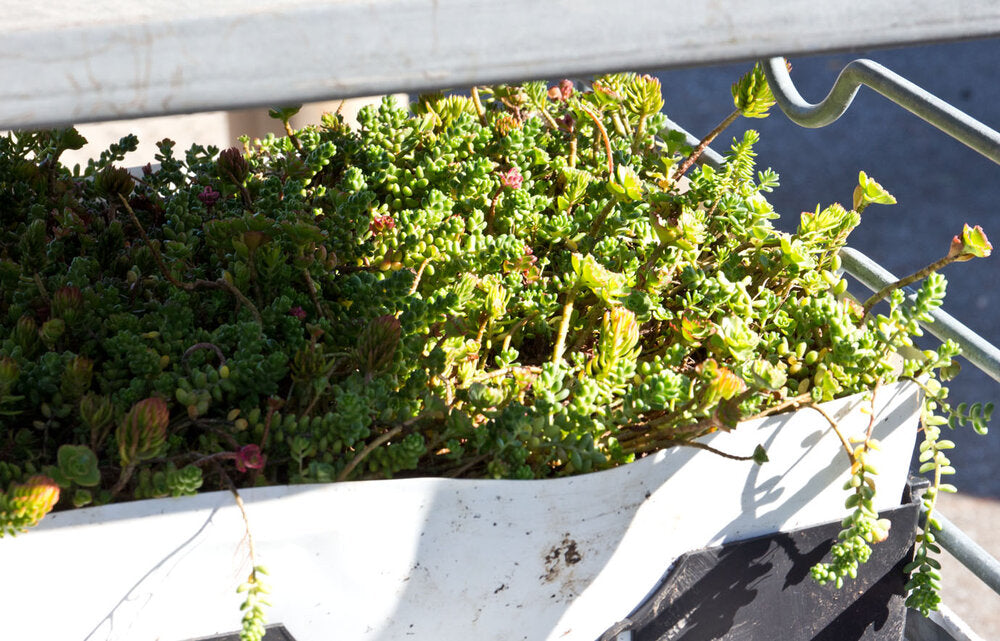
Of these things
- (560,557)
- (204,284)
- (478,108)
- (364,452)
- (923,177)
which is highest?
(923,177)

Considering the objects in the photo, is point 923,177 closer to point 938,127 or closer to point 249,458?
point 938,127

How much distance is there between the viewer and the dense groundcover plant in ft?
2.88

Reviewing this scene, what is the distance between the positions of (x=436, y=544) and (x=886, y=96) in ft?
2.35

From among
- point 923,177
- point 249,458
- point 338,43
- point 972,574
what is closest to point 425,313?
point 249,458

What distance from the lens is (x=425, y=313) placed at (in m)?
1.00

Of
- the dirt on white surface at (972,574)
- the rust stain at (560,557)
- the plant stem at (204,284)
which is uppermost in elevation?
the plant stem at (204,284)

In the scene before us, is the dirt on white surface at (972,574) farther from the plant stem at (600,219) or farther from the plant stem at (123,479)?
the plant stem at (123,479)

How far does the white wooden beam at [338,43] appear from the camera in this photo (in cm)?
37

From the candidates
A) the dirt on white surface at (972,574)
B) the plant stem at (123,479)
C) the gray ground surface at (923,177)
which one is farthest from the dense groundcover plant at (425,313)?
the gray ground surface at (923,177)

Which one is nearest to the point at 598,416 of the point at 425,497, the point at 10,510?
the point at 425,497

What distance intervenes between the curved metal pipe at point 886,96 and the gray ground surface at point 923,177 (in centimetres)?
177

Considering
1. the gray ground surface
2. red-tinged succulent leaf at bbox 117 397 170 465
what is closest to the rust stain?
red-tinged succulent leaf at bbox 117 397 170 465

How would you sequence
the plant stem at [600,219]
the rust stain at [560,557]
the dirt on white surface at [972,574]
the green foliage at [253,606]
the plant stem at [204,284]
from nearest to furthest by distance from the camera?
the green foliage at [253,606], the rust stain at [560,557], the plant stem at [204,284], the plant stem at [600,219], the dirt on white surface at [972,574]

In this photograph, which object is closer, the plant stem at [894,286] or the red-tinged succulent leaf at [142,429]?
the red-tinged succulent leaf at [142,429]
